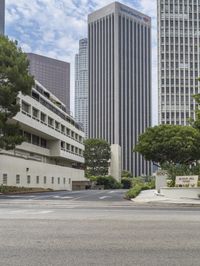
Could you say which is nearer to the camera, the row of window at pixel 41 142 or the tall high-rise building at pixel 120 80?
the row of window at pixel 41 142

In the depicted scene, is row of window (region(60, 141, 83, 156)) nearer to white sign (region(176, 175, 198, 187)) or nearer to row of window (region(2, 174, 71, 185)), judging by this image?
row of window (region(2, 174, 71, 185))

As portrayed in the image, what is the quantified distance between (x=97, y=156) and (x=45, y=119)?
64113 mm

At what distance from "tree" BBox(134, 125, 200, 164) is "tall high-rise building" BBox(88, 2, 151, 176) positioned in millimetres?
116016

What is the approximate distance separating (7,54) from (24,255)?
3053 centimetres

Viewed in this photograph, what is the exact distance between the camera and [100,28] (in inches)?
7687

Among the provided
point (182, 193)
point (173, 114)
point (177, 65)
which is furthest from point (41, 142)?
point (177, 65)

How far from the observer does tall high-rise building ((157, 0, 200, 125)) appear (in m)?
142

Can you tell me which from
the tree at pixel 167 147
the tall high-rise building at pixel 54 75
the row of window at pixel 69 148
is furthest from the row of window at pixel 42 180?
the tall high-rise building at pixel 54 75

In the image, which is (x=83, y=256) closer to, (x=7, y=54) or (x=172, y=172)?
(x=172, y=172)

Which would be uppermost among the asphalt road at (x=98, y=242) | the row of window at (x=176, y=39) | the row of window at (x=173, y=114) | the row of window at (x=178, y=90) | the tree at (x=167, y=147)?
the row of window at (x=176, y=39)

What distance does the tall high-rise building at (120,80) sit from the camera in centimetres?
18300

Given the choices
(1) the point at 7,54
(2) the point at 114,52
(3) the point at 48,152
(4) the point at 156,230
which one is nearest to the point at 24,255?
(4) the point at 156,230

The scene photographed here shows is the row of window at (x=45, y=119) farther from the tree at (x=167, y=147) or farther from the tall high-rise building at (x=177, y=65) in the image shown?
the tall high-rise building at (x=177, y=65)

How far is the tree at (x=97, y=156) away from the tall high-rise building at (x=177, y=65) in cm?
1870
